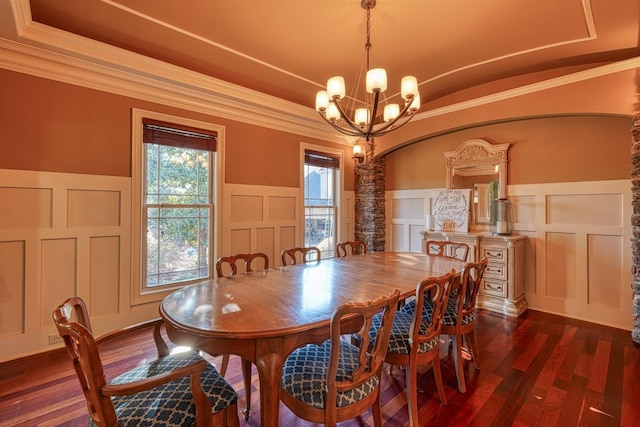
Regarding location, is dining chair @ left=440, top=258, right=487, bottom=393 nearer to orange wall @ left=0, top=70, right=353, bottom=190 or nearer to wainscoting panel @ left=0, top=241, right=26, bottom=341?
orange wall @ left=0, top=70, right=353, bottom=190

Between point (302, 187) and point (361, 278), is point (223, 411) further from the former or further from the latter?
point (302, 187)

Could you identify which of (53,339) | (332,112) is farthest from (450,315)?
(53,339)

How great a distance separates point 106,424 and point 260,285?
1066mm

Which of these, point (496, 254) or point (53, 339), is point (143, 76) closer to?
point (53, 339)

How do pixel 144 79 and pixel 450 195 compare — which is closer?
pixel 144 79

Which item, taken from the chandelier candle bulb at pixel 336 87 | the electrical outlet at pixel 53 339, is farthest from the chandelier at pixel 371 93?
Answer: the electrical outlet at pixel 53 339

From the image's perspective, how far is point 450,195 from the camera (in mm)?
4375

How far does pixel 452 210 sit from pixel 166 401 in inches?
164

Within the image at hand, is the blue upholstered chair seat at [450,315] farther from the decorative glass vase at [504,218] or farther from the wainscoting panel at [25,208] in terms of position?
the wainscoting panel at [25,208]

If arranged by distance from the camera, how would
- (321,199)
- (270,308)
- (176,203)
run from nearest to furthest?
(270,308) → (176,203) → (321,199)

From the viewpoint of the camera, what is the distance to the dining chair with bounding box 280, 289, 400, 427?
4.15 ft

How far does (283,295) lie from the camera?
1.80 meters

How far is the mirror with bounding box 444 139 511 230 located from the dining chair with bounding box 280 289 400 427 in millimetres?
3384

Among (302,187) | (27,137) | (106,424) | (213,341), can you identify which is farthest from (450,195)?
(27,137)
